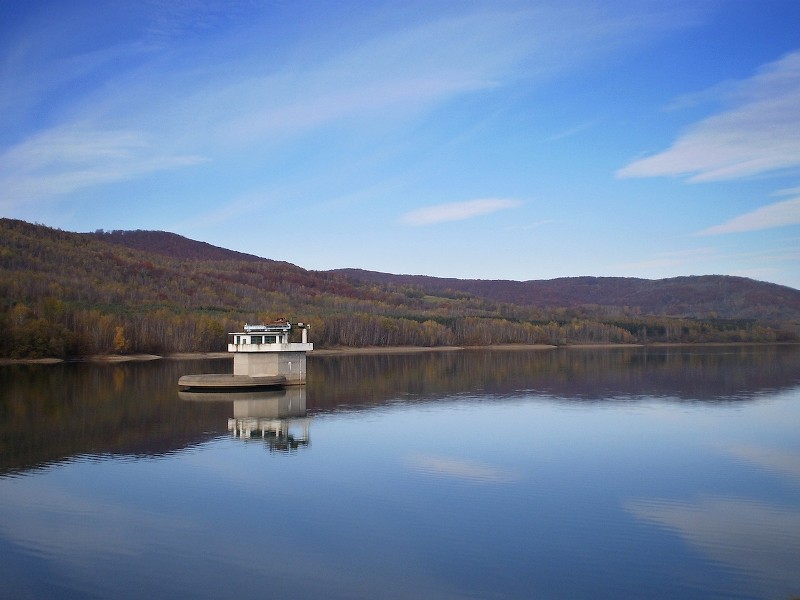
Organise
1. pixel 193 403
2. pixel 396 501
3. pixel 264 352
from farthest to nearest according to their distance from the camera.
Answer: pixel 264 352 < pixel 193 403 < pixel 396 501

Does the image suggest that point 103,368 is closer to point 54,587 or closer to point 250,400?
point 250,400

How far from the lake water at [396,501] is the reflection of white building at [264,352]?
29.7 ft

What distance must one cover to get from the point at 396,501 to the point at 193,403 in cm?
2534

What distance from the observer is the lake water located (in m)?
14.5

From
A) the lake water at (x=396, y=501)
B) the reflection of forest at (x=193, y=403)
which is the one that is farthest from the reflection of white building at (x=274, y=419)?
the reflection of forest at (x=193, y=403)

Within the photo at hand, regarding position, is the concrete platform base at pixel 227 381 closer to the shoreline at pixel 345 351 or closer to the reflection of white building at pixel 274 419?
the reflection of white building at pixel 274 419

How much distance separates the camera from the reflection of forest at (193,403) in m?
29.8

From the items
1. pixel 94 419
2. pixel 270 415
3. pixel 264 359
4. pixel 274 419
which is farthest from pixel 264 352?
pixel 94 419

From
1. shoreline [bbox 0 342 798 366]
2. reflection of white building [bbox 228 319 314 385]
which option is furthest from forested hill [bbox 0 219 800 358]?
reflection of white building [bbox 228 319 314 385]

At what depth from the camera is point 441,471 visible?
24.2 metres

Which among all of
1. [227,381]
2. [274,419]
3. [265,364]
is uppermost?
[265,364]

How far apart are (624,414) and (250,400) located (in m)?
21.0

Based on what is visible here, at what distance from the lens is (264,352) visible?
2025 inches

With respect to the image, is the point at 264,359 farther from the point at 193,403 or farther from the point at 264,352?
the point at 193,403
